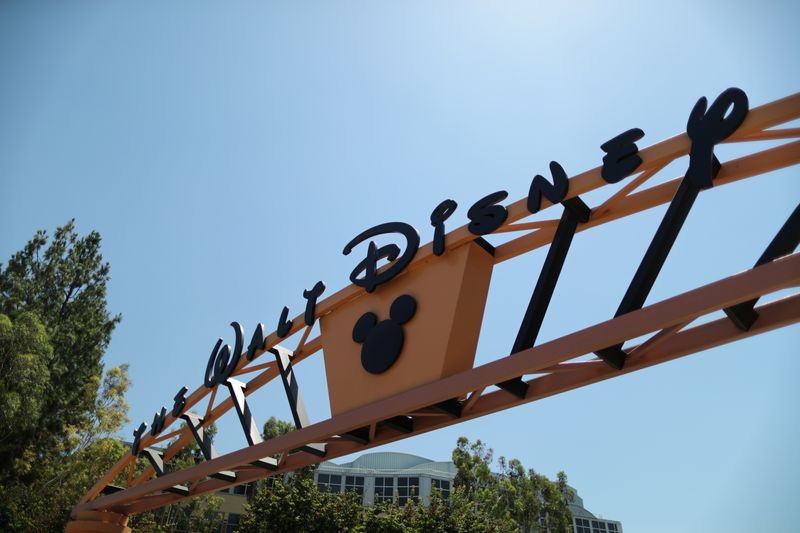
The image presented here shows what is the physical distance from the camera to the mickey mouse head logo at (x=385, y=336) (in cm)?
1032

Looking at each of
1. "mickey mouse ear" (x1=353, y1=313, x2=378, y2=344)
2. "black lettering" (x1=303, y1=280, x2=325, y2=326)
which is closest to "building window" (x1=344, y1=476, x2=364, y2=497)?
"black lettering" (x1=303, y1=280, x2=325, y2=326)

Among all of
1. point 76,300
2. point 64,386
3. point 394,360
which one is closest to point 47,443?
point 64,386

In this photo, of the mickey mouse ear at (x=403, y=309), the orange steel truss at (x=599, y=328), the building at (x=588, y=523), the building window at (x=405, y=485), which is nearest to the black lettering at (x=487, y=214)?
the orange steel truss at (x=599, y=328)

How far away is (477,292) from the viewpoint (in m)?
9.93

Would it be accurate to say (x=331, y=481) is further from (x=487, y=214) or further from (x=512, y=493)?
(x=487, y=214)

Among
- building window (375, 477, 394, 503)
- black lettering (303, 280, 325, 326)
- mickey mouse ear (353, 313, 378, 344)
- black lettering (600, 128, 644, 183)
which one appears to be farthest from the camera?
building window (375, 477, 394, 503)

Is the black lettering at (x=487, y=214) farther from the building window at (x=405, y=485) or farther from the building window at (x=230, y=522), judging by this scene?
the building window at (x=230, y=522)

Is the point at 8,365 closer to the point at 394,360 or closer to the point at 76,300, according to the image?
the point at 76,300

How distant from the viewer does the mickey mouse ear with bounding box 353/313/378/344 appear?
1115 centimetres

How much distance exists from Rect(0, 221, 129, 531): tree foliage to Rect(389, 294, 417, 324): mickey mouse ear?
23.2m

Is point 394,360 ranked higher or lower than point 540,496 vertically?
lower

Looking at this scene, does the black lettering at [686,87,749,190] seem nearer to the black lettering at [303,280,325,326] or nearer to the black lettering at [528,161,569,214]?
the black lettering at [528,161,569,214]

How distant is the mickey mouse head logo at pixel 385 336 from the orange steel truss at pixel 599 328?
2.34ft

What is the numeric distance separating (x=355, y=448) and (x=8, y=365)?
23154mm
